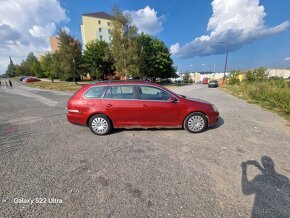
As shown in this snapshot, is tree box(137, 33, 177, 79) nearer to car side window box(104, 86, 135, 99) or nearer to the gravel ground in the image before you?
car side window box(104, 86, 135, 99)

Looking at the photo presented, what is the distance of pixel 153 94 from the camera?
16.8 feet

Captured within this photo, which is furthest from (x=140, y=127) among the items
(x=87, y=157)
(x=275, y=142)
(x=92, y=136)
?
(x=275, y=142)

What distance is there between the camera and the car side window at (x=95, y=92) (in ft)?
16.7

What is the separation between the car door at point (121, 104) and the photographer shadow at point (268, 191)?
305cm

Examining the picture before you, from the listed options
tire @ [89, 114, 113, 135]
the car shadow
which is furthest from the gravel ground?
the car shadow

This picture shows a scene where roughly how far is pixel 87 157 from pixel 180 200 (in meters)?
2.29

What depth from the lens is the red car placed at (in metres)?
4.99

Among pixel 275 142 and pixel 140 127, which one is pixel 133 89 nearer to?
pixel 140 127

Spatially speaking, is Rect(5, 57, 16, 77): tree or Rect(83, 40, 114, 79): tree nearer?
Rect(83, 40, 114, 79): tree

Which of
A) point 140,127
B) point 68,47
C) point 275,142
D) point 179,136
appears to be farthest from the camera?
point 68,47

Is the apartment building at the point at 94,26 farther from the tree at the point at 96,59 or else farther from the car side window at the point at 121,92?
the car side window at the point at 121,92

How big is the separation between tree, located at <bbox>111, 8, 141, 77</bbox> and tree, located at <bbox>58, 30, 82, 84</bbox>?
688 centimetres

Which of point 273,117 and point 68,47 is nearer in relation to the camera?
point 273,117

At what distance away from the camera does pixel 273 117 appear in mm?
7195
